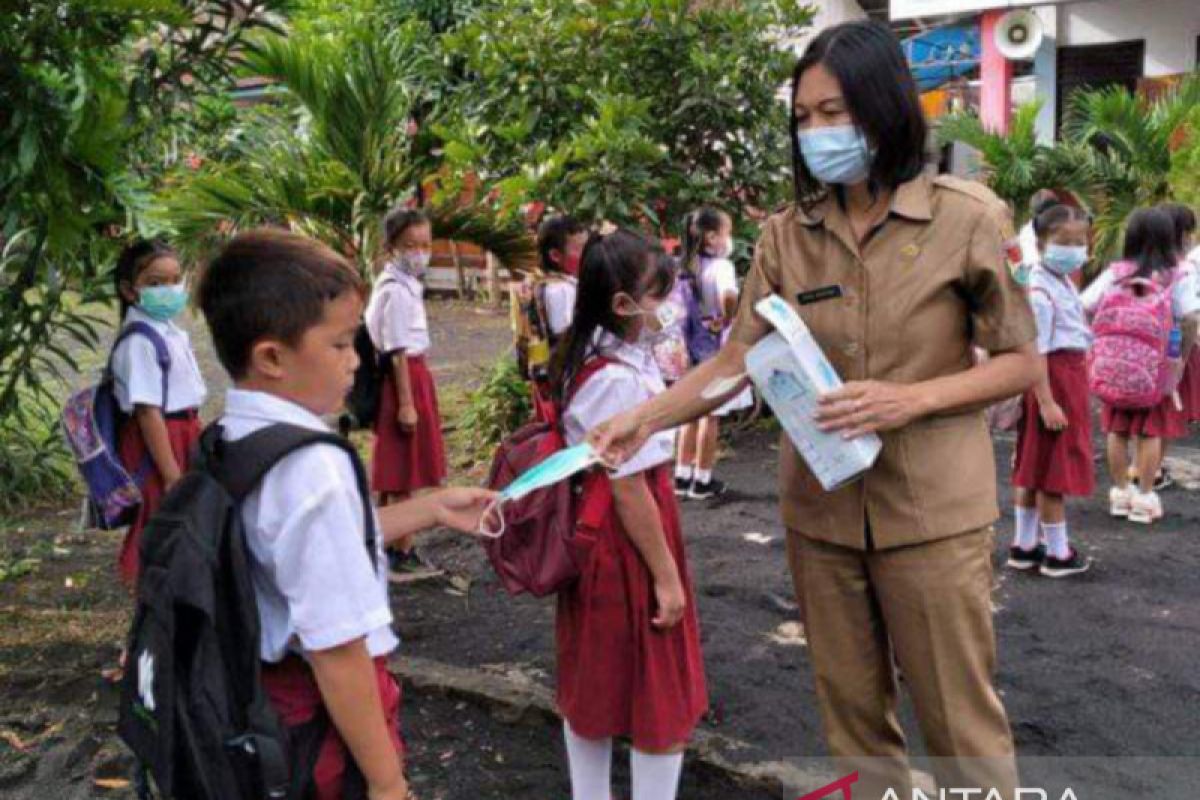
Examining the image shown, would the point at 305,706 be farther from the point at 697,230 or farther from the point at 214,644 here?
the point at 697,230

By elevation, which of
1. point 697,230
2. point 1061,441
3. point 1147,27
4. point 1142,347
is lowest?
point 1061,441

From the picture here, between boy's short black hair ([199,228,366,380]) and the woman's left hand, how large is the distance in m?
0.90

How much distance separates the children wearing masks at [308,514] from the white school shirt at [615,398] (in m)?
0.88

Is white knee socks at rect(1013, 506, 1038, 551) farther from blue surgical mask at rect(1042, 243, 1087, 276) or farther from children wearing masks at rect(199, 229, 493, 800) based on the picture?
children wearing masks at rect(199, 229, 493, 800)

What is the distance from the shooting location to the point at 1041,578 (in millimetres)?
4996

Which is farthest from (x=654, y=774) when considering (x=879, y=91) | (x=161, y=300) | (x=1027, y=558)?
(x=1027, y=558)

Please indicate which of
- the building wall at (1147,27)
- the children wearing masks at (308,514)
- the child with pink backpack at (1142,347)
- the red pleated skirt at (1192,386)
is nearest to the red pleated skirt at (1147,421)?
the child with pink backpack at (1142,347)

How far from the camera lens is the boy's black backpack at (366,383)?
513 cm

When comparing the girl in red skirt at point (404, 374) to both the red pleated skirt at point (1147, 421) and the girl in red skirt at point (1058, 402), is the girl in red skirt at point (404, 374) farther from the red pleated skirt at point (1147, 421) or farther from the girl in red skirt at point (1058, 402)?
the red pleated skirt at point (1147, 421)

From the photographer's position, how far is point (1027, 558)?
5.12m

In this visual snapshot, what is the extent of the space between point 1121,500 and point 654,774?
410 centimetres

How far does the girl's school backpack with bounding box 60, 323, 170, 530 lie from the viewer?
376 centimetres

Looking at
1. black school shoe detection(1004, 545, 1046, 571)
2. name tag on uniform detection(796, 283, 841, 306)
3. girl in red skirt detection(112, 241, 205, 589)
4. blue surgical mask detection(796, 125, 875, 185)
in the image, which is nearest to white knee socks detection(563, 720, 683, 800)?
name tag on uniform detection(796, 283, 841, 306)

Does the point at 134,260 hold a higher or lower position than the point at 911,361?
higher
